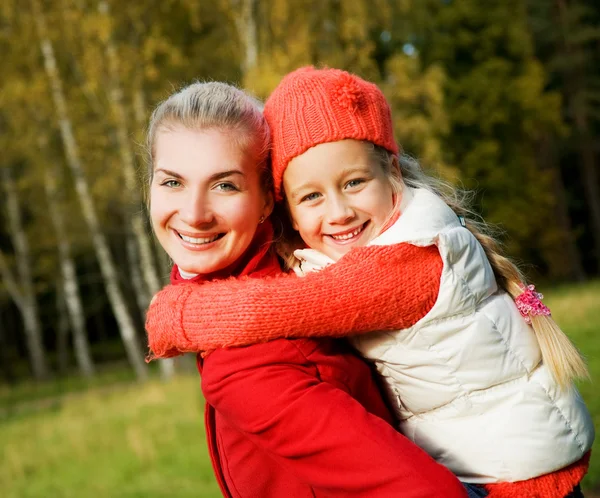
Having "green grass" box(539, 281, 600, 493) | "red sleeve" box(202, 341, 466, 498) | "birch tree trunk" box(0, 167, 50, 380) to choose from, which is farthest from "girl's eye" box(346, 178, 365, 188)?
"birch tree trunk" box(0, 167, 50, 380)

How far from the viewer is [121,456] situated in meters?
7.81

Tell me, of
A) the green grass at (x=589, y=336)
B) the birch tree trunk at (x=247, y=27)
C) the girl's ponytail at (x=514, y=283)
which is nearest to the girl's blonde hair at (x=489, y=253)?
the girl's ponytail at (x=514, y=283)

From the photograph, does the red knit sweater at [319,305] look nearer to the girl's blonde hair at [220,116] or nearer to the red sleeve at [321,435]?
the red sleeve at [321,435]

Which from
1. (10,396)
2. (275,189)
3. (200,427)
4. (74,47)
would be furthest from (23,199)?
(275,189)

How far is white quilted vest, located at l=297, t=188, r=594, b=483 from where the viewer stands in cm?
187

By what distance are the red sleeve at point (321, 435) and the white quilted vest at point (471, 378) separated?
0.30 metres

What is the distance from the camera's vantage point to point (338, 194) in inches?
83.4

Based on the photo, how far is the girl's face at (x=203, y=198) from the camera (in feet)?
6.32

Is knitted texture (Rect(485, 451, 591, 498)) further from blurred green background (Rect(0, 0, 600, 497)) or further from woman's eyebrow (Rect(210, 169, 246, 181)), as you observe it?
woman's eyebrow (Rect(210, 169, 246, 181))

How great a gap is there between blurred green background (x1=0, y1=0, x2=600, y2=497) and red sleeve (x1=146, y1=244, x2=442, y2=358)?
29.3 inches

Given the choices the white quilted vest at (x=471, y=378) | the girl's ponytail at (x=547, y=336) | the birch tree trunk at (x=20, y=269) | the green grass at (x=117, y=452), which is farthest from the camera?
the birch tree trunk at (x=20, y=269)

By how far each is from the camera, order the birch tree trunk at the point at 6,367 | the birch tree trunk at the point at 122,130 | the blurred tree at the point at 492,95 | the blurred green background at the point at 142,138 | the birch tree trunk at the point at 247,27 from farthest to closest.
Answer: the birch tree trunk at the point at 6,367 < the blurred tree at the point at 492,95 < the birch tree trunk at the point at 122,130 < the birch tree trunk at the point at 247,27 < the blurred green background at the point at 142,138

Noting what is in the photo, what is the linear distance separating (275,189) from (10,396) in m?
19.9

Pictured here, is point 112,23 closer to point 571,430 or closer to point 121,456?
point 121,456
